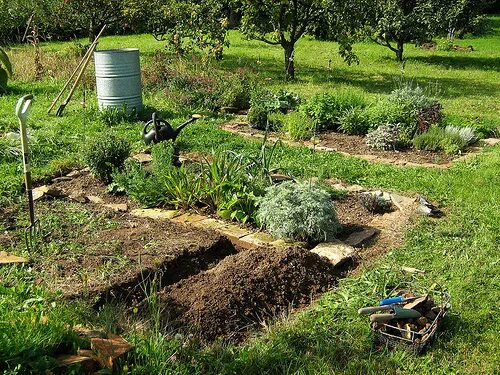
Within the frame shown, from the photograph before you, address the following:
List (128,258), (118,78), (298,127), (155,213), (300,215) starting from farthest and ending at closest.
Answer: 1. (118,78)
2. (298,127)
3. (155,213)
4. (300,215)
5. (128,258)

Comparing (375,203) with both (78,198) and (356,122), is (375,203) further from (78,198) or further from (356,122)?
(356,122)

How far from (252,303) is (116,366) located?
108cm

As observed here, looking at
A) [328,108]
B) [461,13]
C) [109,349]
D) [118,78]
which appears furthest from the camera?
[461,13]

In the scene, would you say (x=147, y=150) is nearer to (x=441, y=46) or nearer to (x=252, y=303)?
(x=252, y=303)

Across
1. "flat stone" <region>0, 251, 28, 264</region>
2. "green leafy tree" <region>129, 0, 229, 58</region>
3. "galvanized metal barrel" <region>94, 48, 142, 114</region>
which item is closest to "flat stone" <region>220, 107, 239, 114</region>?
"galvanized metal barrel" <region>94, 48, 142, 114</region>

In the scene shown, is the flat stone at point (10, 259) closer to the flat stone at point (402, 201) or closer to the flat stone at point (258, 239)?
the flat stone at point (258, 239)

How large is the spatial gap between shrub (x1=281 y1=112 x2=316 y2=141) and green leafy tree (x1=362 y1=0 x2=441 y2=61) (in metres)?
8.08

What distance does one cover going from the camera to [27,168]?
13.5 feet

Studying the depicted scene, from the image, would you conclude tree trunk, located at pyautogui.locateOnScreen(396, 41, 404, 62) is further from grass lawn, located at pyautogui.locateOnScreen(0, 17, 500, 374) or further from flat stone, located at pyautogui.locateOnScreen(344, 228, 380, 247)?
flat stone, located at pyautogui.locateOnScreen(344, 228, 380, 247)

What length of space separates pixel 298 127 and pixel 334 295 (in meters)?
4.47

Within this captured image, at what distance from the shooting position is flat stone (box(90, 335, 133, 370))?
9.43 ft

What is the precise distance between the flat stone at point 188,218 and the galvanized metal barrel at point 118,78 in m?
4.36

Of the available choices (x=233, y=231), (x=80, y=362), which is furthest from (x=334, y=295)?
(x=80, y=362)

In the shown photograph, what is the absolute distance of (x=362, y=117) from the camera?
8.42 m
